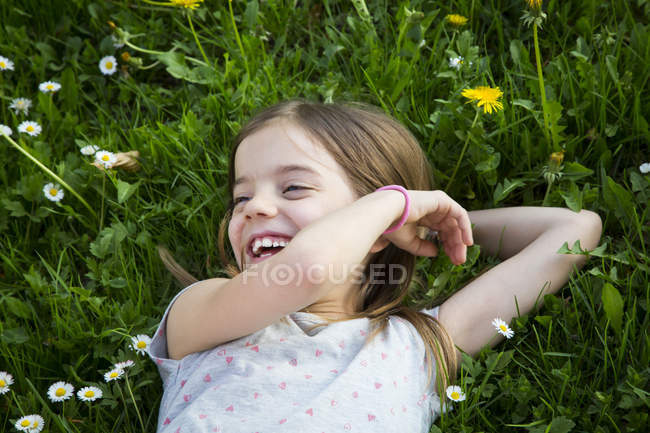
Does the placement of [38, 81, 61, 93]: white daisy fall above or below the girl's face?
above

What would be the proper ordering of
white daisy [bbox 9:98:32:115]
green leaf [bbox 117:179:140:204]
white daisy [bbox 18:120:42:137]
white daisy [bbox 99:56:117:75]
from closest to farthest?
green leaf [bbox 117:179:140:204] < white daisy [bbox 18:120:42:137] < white daisy [bbox 9:98:32:115] < white daisy [bbox 99:56:117:75]

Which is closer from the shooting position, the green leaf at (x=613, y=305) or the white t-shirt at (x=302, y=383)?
the white t-shirt at (x=302, y=383)

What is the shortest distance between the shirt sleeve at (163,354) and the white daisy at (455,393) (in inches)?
24.6

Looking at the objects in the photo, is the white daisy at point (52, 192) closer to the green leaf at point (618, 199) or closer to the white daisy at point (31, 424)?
the white daisy at point (31, 424)

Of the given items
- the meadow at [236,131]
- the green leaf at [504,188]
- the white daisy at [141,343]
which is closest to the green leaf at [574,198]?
the meadow at [236,131]

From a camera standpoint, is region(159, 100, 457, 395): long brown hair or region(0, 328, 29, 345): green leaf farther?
region(0, 328, 29, 345): green leaf

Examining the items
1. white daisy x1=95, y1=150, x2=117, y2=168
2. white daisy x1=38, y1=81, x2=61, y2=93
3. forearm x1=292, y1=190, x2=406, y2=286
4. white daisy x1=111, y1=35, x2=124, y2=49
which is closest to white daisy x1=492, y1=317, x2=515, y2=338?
forearm x1=292, y1=190, x2=406, y2=286

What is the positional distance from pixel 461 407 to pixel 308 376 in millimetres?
357

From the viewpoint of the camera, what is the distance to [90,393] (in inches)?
69.3

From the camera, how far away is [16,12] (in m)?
2.72

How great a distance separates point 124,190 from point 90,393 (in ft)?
2.13

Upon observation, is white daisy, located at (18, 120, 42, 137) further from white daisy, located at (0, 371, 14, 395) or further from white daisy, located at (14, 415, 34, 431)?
white daisy, located at (14, 415, 34, 431)

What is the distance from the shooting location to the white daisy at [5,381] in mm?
1812

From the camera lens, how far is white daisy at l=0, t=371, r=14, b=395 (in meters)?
1.81
